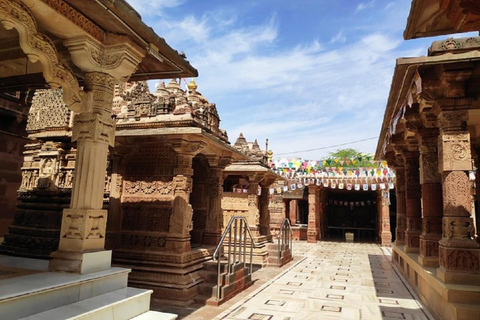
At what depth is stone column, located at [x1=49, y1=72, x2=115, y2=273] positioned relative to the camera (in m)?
3.37

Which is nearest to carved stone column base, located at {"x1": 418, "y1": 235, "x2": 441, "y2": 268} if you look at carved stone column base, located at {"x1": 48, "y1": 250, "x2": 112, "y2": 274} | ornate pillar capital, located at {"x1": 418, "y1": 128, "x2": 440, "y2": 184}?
ornate pillar capital, located at {"x1": 418, "y1": 128, "x2": 440, "y2": 184}

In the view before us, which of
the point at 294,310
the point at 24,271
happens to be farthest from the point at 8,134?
the point at 294,310

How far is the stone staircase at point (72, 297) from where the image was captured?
2.61m

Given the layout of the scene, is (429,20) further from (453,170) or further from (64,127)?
(64,127)

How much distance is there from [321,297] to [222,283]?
1.95 m

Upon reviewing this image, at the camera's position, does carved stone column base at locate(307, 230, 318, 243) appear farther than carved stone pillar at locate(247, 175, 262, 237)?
Yes

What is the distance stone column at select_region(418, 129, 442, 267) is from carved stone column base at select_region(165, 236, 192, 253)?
4.35 m

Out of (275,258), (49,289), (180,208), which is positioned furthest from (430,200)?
(49,289)

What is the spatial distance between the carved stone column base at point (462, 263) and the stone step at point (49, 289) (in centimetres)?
422

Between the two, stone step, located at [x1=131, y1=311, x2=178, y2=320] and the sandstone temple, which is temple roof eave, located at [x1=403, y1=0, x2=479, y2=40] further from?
stone step, located at [x1=131, y1=311, x2=178, y2=320]

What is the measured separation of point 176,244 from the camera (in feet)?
20.5

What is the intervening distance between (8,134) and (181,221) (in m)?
4.48

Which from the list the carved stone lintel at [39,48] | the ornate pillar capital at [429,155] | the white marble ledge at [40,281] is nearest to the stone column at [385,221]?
the ornate pillar capital at [429,155]

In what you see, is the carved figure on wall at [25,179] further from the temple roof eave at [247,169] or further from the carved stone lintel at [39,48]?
the temple roof eave at [247,169]
